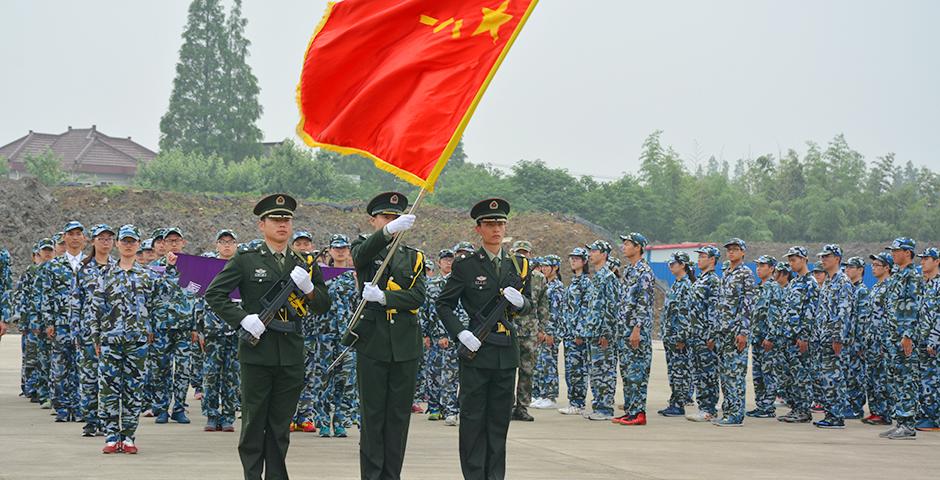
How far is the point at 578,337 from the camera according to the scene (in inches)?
558

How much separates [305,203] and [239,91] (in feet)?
101

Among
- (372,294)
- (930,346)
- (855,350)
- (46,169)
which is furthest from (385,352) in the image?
(46,169)

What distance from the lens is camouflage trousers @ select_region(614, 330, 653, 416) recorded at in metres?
13.0

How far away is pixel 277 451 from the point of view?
772cm

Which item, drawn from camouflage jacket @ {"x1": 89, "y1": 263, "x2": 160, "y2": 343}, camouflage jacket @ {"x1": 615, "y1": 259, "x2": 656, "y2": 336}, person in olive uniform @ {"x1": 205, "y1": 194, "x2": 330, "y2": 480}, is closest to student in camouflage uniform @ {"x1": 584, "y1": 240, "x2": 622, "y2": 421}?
camouflage jacket @ {"x1": 615, "y1": 259, "x2": 656, "y2": 336}

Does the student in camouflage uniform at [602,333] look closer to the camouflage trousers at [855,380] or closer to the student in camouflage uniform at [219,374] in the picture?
the camouflage trousers at [855,380]

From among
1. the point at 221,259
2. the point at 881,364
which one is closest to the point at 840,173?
the point at 881,364

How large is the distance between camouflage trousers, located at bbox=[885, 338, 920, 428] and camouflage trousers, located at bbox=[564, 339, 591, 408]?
148 inches

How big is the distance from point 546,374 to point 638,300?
9.38ft

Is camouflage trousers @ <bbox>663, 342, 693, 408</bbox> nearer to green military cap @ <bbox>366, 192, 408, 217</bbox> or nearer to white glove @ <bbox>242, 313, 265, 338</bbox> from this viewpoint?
green military cap @ <bbox>366, 192, 408, 217</bbox>

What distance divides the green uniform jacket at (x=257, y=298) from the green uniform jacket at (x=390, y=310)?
1.15 feet

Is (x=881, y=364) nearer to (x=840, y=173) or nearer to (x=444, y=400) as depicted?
(x=444, y=400)

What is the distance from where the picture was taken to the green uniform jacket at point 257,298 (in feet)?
25.2

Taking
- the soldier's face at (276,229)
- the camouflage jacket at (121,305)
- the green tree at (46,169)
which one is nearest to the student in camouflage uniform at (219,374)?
the camouflage jacket at (121,305)
